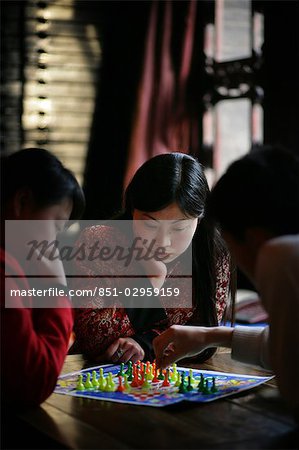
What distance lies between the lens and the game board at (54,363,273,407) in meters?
1.34

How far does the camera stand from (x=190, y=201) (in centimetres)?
182

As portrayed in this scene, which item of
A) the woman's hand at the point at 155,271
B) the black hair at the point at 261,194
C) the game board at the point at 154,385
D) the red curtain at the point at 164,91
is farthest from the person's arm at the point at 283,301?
the red curtain at the point at 164,91

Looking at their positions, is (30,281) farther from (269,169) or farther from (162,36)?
(162,36)

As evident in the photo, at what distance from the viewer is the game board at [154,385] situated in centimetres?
134

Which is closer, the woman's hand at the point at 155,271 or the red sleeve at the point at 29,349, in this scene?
the red sleeve at the point at 29,349

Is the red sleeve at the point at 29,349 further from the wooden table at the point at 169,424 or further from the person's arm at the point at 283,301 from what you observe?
the person's arm at the point at 283,301

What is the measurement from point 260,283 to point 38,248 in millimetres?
462

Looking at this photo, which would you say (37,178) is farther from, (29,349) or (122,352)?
(122,352)

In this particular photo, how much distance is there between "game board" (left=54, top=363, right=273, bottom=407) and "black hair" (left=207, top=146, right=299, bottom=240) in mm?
361

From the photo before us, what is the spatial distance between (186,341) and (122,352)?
262 mm

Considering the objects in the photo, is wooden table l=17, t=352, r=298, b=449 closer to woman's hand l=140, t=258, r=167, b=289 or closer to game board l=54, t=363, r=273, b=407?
game board l=54, t=363, r=273, b=407

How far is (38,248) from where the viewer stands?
4.41 feet

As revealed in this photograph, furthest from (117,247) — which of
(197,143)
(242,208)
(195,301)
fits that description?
(197,143)

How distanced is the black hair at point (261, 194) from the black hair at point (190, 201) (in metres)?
0.60
